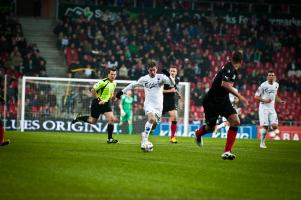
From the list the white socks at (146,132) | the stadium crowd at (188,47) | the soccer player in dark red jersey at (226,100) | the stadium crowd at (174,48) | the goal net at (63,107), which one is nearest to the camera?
the soccer player in dark red jersey at (226,100)

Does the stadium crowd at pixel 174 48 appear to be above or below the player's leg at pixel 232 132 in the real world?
above

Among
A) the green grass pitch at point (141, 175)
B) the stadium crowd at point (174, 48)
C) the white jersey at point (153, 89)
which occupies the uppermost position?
the stadium crowd at point (174, 48)

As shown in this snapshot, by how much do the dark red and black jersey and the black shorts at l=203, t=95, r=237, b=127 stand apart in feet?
0.26

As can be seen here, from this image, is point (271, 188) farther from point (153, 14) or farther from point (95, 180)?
point (153, 14)

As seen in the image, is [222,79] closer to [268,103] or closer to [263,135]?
[263,135]

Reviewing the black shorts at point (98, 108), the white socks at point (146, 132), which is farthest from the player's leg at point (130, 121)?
the white socks at point (146, 132)

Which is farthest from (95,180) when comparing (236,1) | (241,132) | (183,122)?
(236,1)

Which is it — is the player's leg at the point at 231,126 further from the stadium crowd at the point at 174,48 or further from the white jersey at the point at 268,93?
the stadium crowd at the point at 174,48

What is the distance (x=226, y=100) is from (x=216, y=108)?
0.27m

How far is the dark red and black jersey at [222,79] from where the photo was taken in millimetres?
14250

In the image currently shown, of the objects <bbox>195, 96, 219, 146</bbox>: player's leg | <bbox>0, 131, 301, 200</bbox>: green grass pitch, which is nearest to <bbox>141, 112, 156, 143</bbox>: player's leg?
<bbox>0, 131, 301, 200</bbox>: green grass pitch

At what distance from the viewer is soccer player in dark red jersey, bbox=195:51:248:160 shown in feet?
46.7

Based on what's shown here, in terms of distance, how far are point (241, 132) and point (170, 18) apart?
11557 millimetres

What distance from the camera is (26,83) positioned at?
101ft
